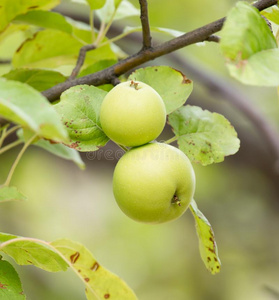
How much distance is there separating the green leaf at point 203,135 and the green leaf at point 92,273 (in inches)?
6.7

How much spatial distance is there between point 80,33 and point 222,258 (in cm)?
133

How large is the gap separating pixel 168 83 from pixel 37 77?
0.88 feet

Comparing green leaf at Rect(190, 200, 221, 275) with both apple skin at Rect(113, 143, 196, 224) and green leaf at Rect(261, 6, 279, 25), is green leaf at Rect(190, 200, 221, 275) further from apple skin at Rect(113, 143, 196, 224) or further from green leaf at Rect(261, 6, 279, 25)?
green leaf at Rect(261, 6, 279, 25)

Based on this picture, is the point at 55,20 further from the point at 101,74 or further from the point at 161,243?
the point at 161,243

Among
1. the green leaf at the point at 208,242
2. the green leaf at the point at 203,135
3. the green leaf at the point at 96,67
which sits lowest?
the green leaf at the point at 208,242

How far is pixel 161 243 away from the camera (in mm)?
2111

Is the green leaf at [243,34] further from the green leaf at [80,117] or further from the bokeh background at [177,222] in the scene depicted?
the bokeh background at [177,222]

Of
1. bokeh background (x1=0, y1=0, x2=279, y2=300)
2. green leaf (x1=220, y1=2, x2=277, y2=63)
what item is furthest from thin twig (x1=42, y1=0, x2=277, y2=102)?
bokeh background (x1=0, y1=0, x2=279, y2=300)

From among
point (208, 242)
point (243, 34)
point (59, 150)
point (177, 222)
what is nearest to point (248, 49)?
point (243, 34)

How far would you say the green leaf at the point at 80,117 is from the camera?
56 centimetres

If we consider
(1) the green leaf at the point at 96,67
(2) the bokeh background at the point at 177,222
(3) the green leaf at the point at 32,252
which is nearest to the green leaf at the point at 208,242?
(3) the green leaf at the point at 32,252

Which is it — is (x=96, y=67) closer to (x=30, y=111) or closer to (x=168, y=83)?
(x=168, y=83)

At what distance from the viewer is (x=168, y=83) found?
606mm

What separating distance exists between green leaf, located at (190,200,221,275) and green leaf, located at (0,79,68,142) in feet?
0.90
